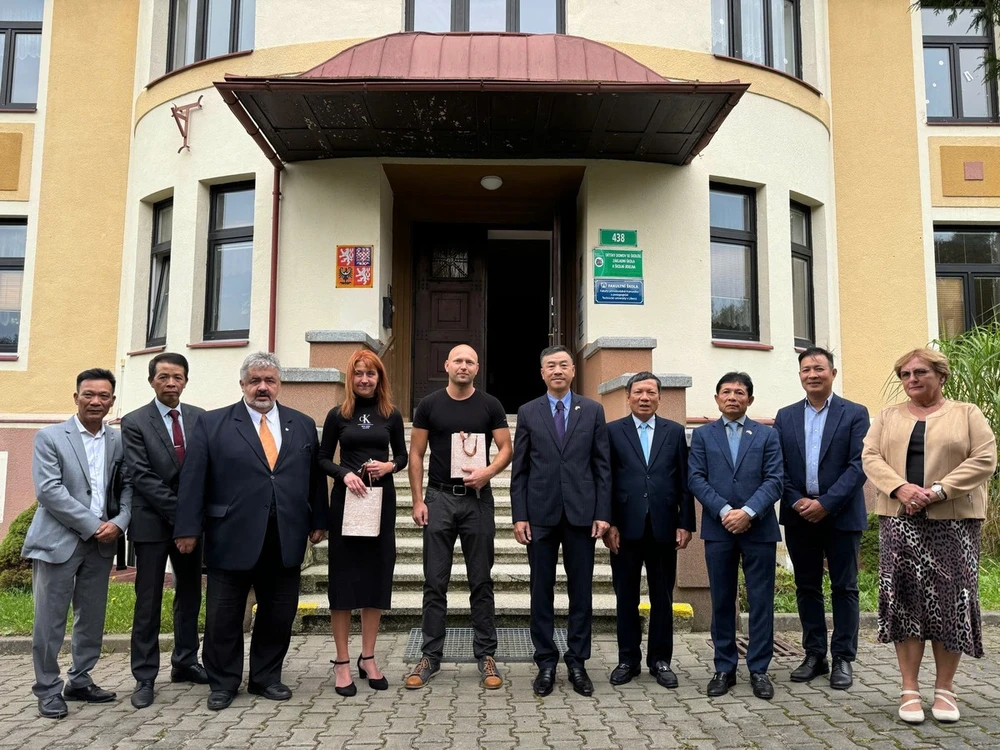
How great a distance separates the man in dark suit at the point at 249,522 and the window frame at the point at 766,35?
7.40m

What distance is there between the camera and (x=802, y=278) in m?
10.4

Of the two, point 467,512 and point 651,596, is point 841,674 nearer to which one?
point 651,596

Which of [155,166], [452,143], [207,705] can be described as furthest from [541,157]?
[207,705]

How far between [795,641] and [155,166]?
28.1 feet

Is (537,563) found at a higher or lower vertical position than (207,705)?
higher

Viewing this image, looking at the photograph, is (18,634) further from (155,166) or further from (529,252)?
(529,252)

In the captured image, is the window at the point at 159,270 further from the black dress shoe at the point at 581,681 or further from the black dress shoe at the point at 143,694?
the black dress shoe at the point at 581,681

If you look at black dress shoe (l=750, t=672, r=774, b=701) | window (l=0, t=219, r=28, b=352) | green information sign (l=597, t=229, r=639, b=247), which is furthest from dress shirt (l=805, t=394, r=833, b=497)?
window (l=0, t=219, r=28, b=352)

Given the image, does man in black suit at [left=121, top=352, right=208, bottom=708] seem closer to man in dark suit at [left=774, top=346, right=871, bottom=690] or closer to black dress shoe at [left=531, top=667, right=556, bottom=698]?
black dress shoe at [left=531, top=667, right=556, bottom=698]

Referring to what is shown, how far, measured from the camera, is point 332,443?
5043 mm

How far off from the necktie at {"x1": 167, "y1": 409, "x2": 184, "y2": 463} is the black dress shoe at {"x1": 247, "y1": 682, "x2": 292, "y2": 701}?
138 cm

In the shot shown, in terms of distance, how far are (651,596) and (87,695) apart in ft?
10.6

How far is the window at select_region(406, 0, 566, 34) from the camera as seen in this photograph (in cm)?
946

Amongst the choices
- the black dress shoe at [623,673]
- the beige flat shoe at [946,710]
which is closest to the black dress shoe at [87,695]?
the black dress shoe at [623,673]
